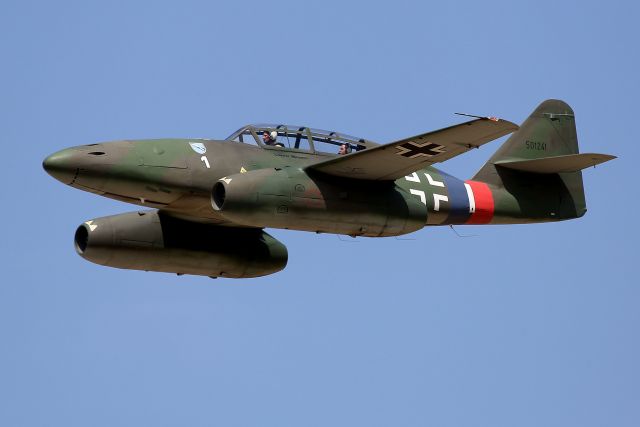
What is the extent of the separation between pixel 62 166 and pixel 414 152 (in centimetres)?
647

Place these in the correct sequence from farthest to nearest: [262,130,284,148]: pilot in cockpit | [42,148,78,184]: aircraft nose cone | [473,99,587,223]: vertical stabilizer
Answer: [473,99,587,223]: vertical stabilizer < [262,130,284,148]: pilot in cockpit < [42,148,78,184]: aircraft nose cone

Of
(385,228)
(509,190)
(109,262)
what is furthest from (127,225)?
(509,190)

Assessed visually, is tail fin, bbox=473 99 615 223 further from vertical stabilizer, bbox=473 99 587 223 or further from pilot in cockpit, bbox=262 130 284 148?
pilot in cockpit, bbox=262 130 284 148

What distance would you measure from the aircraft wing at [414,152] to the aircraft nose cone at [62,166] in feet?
14.4

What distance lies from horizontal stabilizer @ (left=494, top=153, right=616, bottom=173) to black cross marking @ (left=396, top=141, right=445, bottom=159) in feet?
12.0

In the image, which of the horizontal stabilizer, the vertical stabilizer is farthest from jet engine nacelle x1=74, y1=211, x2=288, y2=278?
the horizontal stabilizer

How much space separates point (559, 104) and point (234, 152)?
28.6ft

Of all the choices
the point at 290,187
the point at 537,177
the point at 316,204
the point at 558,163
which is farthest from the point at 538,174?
the point at 290,187

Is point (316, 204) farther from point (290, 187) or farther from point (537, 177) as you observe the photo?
point (537, 177)

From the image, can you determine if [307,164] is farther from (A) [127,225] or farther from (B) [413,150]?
(A) [127,225]

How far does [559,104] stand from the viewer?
35.0 meters

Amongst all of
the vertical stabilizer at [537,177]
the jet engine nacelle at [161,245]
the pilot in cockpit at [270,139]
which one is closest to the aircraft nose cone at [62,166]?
the jet engine nacelle at [161,245]

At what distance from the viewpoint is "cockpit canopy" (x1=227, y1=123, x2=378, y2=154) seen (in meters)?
30.4

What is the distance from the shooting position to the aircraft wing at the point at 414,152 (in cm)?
2877
